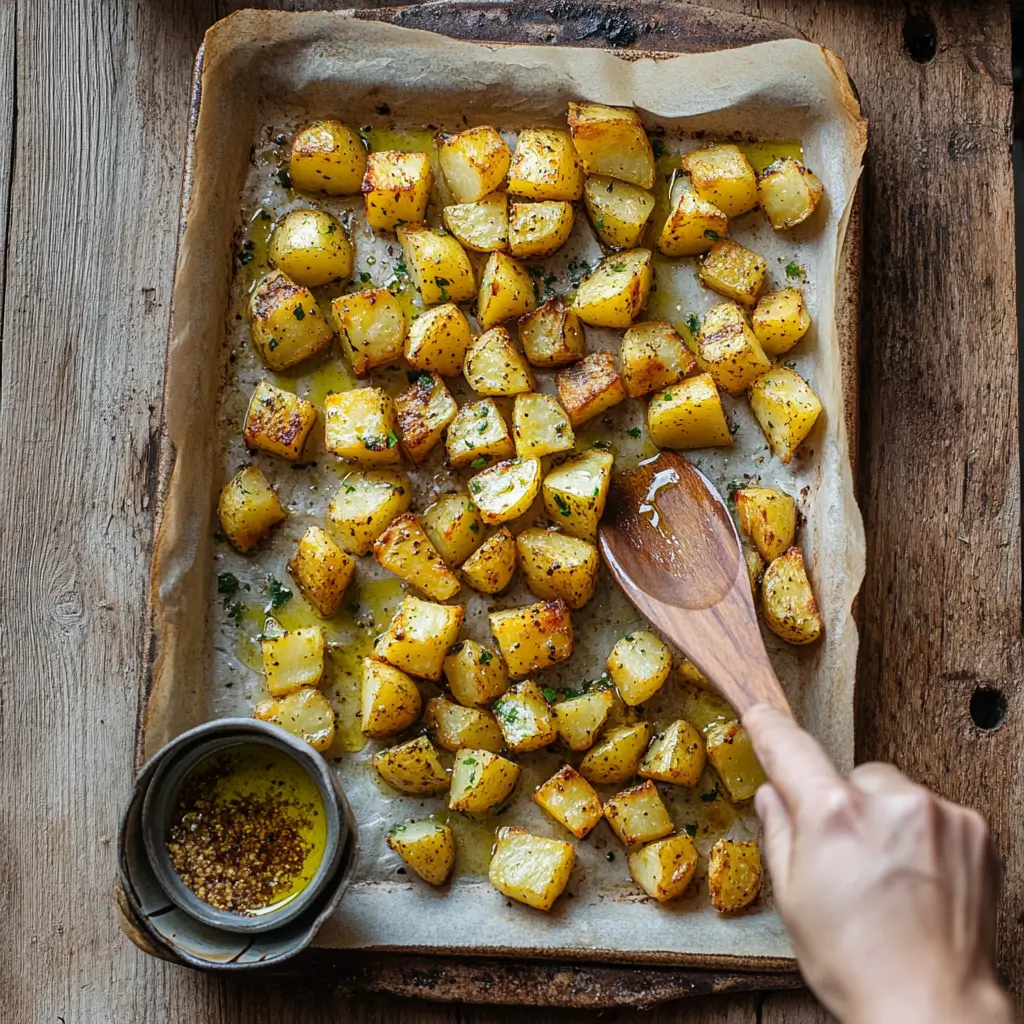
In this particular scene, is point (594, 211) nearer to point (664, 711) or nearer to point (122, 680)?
point (664, 711)

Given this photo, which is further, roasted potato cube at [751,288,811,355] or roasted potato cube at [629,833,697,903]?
roasted potato cube at [751,288,811,355]

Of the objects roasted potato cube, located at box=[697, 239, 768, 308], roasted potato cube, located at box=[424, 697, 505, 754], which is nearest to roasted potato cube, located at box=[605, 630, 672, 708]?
roasted potato cube, located at box=[424, 697, 505, 754]

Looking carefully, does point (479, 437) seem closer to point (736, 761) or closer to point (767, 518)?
point (767, 518)

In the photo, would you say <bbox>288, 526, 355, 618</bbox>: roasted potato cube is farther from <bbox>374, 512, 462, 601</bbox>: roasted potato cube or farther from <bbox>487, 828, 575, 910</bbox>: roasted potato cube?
<bbox>487, 828, 575, 910</bbox>: roasted potato cube

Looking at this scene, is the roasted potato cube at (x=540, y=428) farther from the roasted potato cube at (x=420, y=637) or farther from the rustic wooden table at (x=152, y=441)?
the rustic wooden table at (x=152, y=441)

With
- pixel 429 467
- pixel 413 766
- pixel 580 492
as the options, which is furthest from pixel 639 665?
pixel 429 467
